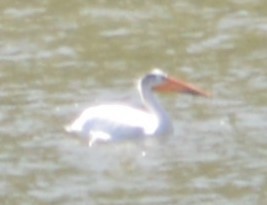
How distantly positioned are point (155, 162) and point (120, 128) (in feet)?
3.76

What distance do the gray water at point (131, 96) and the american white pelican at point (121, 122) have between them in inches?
7.1

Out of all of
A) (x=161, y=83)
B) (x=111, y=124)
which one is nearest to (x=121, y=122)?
(x=111, y=124)

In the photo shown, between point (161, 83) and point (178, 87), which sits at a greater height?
point (161, 83)

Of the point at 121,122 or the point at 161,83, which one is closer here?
the point at 121,122

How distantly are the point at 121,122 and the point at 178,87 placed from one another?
770 millimetres

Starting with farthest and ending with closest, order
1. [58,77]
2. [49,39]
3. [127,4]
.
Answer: [127,4] < [49,39] < [58,77]

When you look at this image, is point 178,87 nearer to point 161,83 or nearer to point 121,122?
point 161,83

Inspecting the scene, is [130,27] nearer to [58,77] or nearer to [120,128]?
[58,77]

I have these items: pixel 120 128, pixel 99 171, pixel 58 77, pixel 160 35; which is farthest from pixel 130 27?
pixel 99 171

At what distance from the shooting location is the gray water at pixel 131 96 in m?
15.4

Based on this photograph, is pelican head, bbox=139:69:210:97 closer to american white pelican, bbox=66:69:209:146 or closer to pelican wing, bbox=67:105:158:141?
american white pelican, bbox=66:69:209:146

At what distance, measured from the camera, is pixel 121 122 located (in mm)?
17266

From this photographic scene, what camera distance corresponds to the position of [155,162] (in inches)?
637

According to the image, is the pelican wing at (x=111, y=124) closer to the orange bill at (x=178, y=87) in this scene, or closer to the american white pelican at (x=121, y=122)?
the american white pelican at (x=121, y=122)
